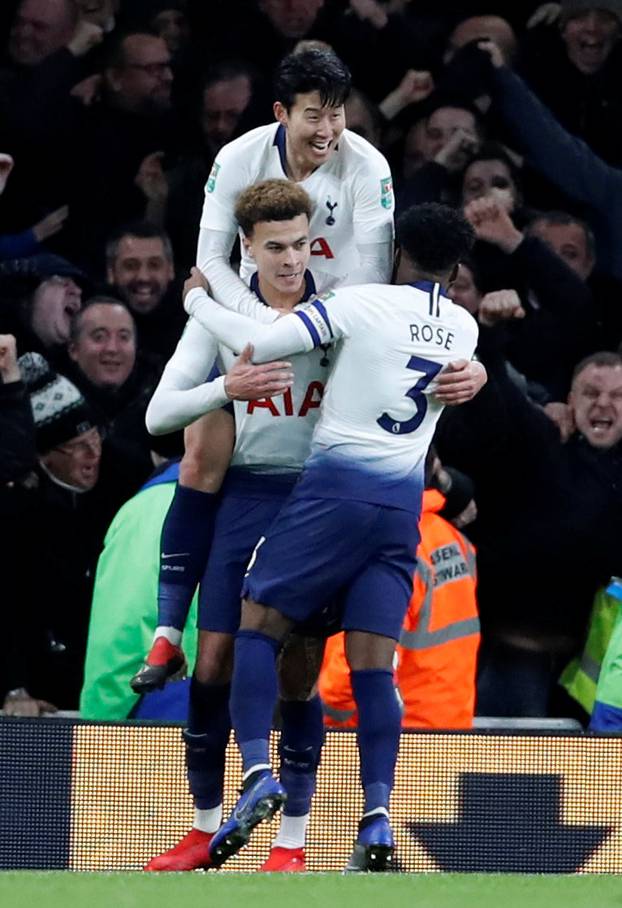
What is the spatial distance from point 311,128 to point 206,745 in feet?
5.78

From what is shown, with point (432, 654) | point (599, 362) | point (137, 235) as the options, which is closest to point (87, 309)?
point (137, 235)

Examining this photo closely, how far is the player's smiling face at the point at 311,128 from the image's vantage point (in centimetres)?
596

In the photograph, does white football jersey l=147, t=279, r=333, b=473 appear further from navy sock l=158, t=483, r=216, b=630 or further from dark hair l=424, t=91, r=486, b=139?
dark hair l=424, t=91, r=486, b=139

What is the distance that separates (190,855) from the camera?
6.29 m

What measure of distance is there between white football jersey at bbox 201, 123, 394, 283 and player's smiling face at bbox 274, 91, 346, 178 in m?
0.06

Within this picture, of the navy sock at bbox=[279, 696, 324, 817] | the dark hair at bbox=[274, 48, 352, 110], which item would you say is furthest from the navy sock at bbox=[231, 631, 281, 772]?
the dark hair at bbox=[274, 48, 352, 110]

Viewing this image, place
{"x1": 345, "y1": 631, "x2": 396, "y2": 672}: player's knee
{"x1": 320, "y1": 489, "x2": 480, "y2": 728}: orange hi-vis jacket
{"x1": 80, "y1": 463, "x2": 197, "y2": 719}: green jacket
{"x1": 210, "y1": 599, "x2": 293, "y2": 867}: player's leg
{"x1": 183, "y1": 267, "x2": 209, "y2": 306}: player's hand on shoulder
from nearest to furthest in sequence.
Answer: {"x1": 210, "y1": 599, "x2": 293, "y2": 867}: player's leg < {"x1": 345, "y1": 631, "x2": 396, "y2": 672}: player's knee < {"x1": 183, "y1": 267, "x2": 209, "y2": 306}: player's hand on shoulder < {"x1": 80, "y1": 463, "x2": 197, "y2": 719}: green jacket < {"x1": 320, "y1": 489, "x2": 480, "y2": 728}: orange hi-vis jacket

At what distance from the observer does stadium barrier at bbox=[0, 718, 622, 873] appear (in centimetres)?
662

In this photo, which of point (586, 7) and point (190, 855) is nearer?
point (190, 855)

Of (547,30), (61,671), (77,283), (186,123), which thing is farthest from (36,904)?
(547,30)

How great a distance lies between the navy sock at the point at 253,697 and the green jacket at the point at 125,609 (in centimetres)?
90

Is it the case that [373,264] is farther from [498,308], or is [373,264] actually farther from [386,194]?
[498,308]

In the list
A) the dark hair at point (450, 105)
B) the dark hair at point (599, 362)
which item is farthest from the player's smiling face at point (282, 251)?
the dark hair at point (450, 105)

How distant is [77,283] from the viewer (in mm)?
8461
